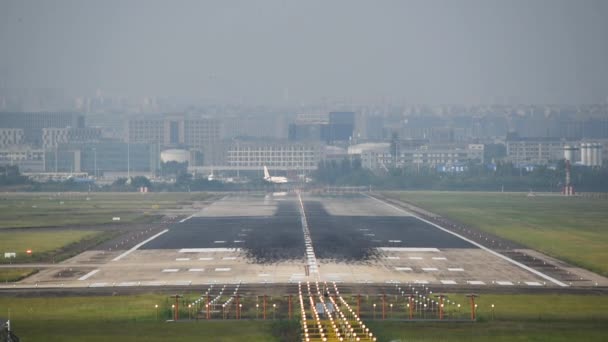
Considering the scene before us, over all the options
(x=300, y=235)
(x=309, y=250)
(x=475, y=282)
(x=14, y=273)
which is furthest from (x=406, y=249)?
(x=14, y=273)

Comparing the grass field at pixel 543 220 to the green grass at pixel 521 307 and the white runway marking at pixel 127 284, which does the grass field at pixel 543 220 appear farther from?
the white runway marking at pixel 127 284

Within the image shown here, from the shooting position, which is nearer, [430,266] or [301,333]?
[301,333]

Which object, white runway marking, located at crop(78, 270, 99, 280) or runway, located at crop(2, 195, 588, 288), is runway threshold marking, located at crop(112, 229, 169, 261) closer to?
runway, located at crop(2, 195, 588, 288)

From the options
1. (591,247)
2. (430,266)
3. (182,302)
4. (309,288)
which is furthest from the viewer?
(591,247)

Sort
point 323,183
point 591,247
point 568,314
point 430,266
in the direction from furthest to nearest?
point 323,183, point 591,247, point 430,266, point 568,314

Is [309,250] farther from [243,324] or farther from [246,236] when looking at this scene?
[243,324]

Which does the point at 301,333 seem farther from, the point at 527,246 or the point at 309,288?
the point at 527,246

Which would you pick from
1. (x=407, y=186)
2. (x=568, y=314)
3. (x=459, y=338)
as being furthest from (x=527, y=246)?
(x=407, y=186)
